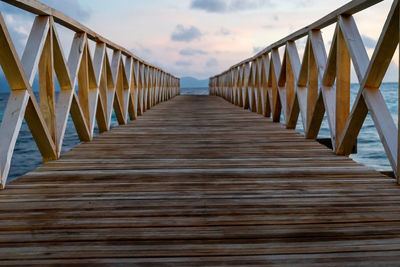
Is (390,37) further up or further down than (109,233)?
further up

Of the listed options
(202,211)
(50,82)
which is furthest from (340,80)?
(50,82)

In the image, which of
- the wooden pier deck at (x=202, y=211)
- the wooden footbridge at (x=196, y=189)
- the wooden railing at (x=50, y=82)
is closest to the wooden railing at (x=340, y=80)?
the wooden footbridge at (x=196, y=189)

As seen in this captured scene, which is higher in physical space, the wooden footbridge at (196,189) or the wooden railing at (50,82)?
the wooden railing at (50,82)

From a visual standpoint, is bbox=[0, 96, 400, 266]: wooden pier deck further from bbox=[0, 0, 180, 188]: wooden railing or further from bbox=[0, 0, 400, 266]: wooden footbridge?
bbox=[0, 0, 180, 188]: wooden railing

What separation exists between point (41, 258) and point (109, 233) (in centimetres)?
23

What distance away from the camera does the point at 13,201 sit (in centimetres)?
163

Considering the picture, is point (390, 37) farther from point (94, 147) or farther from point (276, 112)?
point (276, 112)

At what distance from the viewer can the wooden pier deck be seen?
3.72ft

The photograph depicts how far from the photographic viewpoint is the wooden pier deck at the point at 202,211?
1134 millimetres

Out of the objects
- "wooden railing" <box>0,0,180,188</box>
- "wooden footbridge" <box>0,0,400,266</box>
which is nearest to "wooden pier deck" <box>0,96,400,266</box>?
"wooden footbridge" <box>0,0,400,266</box>

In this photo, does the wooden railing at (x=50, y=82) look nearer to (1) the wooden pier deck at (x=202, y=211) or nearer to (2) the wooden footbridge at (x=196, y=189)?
(2) the wooden footbridge at (x=196, y=189)

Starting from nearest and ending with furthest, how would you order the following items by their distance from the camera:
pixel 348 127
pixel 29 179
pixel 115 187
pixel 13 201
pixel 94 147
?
1. pixel 13 201
2. pixel 115 187
3. pixel 29 179
4. pixel 348 127
5. pixel 94 147

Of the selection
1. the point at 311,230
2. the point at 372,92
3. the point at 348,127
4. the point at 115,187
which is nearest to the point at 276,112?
the point at 348,127

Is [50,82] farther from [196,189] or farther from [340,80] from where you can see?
[340,80]
